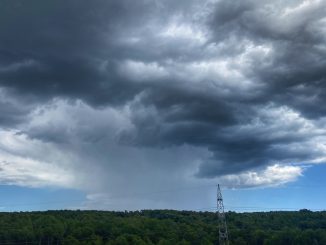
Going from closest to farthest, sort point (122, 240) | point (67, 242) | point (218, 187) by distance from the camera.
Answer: point (218, 187) → point (122, 240) → point (67, 242)

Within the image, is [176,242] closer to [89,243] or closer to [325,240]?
[89,243]

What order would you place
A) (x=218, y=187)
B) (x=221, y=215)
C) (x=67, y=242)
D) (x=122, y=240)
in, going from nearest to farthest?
(x=218, y=187)
(x=221, y=215)
(x=122, y=240)
(x=67, y=242)

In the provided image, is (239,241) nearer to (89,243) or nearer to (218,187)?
(89,243)

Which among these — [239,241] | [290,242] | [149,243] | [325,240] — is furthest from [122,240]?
[325,240]

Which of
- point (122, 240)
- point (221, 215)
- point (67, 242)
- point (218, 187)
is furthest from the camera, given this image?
point (67, 242)

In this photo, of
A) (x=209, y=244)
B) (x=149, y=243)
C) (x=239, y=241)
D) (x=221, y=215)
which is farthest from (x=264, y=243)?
(x=221, y=215)

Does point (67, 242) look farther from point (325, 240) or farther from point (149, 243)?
point (325, 240)

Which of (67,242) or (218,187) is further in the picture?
(67,242)

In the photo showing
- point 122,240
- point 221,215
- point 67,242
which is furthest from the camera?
point 67,242

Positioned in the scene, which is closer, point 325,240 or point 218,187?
point 218,187
